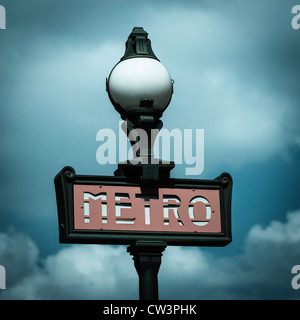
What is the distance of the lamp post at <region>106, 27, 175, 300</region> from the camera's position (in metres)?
10.5

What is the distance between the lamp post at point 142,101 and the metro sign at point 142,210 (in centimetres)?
21

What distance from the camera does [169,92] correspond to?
11102 mm

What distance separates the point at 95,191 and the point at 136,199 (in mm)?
453

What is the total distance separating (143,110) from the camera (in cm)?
1092

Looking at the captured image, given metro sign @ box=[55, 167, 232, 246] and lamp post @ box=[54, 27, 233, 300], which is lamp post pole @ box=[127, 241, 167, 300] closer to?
lamp post @ box=[54, 27, 233, 300]

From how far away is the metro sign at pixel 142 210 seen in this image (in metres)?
10.5

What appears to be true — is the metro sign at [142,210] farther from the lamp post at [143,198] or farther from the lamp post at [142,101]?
the lamp post at [142,101]

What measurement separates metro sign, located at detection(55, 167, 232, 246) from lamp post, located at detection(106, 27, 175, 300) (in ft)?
0.45

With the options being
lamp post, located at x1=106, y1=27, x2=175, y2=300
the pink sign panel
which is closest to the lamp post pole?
lamp post, located at x1=106, y1=27, x2=175, y2=300
